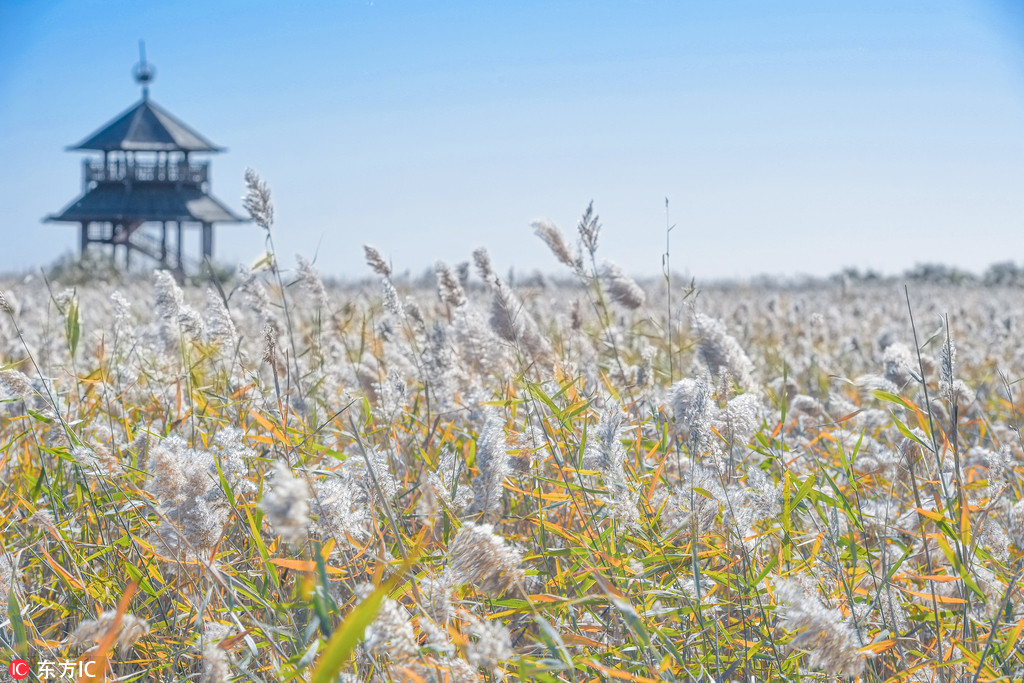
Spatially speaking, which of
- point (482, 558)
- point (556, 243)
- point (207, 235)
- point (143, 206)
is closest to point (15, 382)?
point (482, 558)

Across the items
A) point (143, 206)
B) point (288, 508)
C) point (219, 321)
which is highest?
point (143, 206)

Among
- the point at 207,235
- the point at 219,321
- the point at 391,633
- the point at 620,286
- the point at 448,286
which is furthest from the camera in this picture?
the point at 207,235

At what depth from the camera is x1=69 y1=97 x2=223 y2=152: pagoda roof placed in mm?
33625

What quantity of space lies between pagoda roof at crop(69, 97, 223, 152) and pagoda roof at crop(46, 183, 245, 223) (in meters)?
1.64

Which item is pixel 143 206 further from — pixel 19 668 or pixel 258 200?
pixel 19 668

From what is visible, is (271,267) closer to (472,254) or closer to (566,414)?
(472,254)

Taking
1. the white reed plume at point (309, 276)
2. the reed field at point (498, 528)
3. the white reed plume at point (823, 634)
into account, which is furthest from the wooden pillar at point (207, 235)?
the white reed plume at point (823, 634)

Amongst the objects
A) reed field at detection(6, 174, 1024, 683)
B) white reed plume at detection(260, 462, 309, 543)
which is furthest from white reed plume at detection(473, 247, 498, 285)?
white reed plume at detection(260, 462, 309, 543)

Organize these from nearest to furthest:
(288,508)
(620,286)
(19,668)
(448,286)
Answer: (288,508) → (19,668) → (620,286) → (448,286)

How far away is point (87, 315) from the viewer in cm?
676

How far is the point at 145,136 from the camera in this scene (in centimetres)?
3416

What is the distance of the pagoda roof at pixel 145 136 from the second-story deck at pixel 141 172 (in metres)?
0.61

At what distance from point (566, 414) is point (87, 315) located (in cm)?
601

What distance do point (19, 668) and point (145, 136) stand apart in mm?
36499
